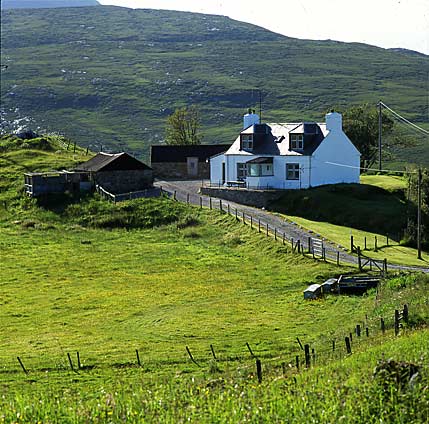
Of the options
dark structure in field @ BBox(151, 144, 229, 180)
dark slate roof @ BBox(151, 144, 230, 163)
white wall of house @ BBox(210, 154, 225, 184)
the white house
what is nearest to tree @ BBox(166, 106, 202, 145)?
dark slate roof @ BBox(151, 144, 230, 163)

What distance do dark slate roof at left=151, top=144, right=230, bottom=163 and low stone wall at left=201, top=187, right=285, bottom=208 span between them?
14.6 metres

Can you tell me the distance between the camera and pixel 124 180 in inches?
3031

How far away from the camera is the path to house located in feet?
166

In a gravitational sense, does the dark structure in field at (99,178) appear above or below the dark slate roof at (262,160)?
below

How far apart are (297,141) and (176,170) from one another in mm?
19559

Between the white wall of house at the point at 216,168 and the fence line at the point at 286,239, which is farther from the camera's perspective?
the white wall of house at the point at 216,168

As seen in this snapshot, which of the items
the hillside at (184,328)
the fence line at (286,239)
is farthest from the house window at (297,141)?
the hillside at (184,328)

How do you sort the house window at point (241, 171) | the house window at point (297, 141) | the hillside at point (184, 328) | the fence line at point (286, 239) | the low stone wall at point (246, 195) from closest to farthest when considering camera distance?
the hillside at point (184, 328) → the fence line at point (286, 239) → the low stone wall at point (246, 195) → the house window at point (297, 141) → the house window at point (241, 171)

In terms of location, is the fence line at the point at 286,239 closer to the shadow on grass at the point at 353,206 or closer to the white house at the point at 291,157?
the shadow on grass at the point at 353,206

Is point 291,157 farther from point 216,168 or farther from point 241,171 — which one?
point 216,168

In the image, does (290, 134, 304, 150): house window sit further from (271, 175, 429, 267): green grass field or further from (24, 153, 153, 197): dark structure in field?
(24, 153, 153, 197): dark structure in field

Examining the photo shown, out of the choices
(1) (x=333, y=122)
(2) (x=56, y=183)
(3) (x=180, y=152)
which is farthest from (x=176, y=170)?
(1) (x=333, y=122)

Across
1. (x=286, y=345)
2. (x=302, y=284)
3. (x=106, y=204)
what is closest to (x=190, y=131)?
(x=106, y=204)

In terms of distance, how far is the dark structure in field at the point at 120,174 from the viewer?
75688 mm
